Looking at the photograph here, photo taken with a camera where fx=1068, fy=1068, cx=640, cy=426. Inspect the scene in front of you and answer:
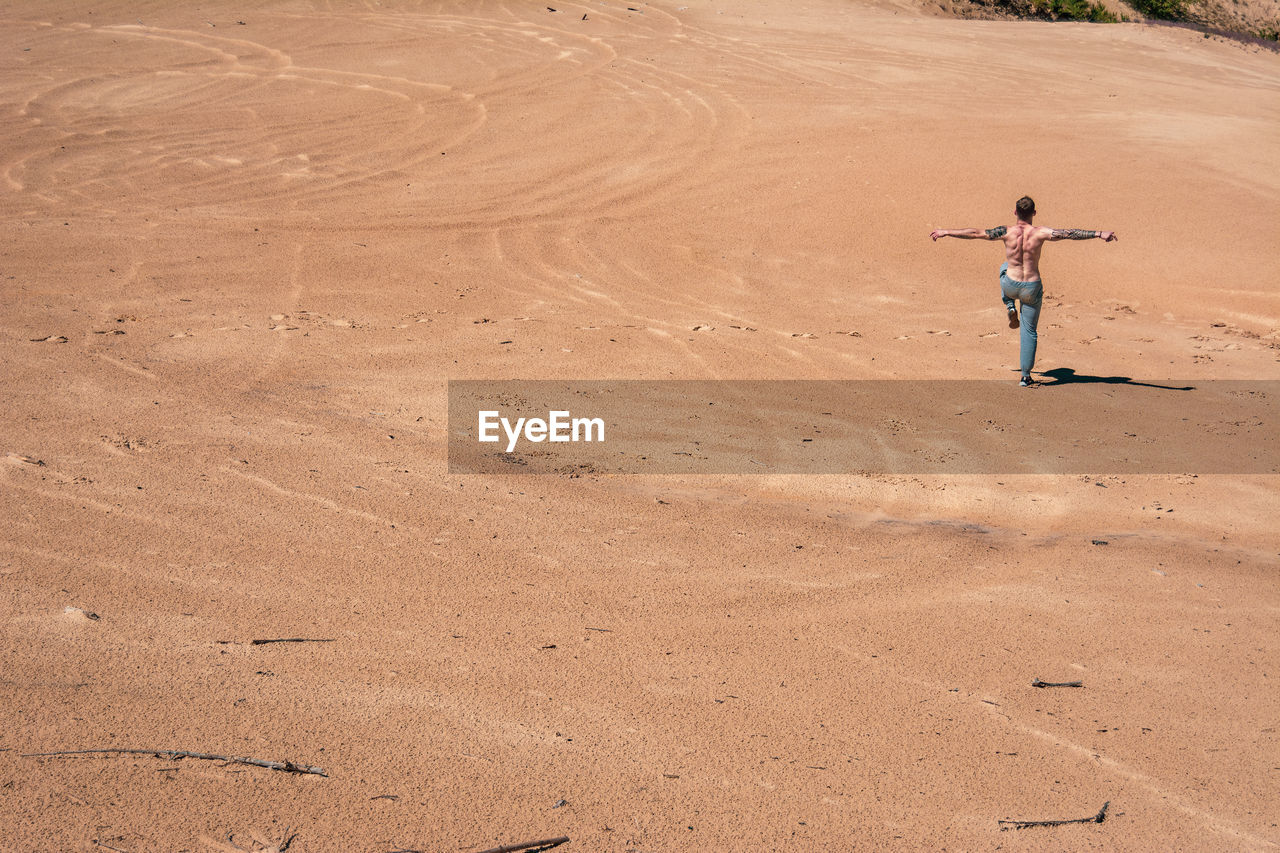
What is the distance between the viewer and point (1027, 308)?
8516 millimetres

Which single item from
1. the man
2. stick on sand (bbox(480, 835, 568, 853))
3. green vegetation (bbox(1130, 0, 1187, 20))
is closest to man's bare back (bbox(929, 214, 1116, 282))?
the man

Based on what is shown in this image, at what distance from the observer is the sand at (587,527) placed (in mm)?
3381

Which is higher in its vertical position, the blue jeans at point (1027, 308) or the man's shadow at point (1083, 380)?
the blue jeans at point (1027, 308)

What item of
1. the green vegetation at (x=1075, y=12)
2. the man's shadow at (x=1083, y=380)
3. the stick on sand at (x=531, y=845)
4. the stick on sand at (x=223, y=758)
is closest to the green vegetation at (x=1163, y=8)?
the green vegetation at (x=1075, y=12)

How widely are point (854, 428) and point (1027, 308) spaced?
7.59ft

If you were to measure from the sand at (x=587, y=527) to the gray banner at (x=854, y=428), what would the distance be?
294mm

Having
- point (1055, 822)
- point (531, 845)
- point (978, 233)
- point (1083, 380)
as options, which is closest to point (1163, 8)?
point (1083, 380)

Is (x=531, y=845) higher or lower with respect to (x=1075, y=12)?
lower

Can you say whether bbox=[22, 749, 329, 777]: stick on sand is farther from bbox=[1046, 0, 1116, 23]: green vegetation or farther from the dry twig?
bbox=[1046, 0, 1116, 23]: green vegetation

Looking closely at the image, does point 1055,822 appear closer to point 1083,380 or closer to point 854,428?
point 854,428

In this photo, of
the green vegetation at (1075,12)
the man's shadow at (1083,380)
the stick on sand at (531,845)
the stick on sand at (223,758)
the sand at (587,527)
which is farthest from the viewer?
the green vegetation at (1075,12)

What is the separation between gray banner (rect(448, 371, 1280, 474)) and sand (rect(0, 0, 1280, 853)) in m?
0.29

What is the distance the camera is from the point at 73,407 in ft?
20.5

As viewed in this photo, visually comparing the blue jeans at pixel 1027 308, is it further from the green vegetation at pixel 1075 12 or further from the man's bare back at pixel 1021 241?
the green vegetation at pixel 1075 12
